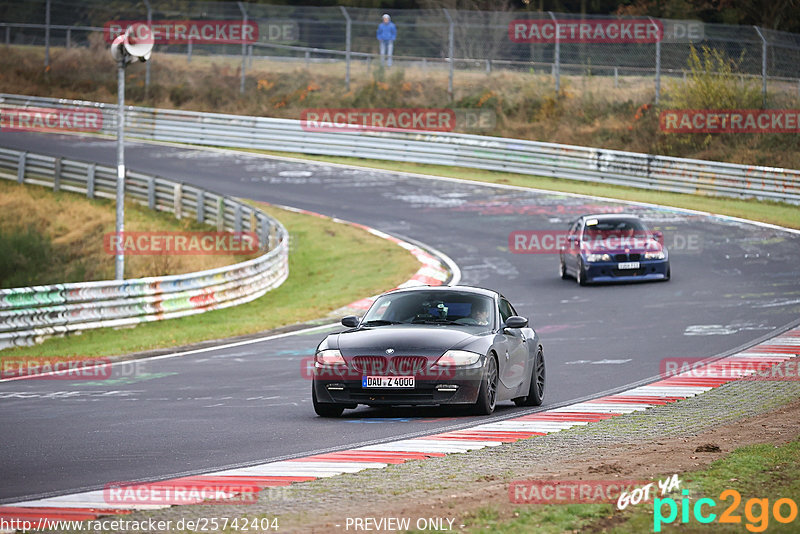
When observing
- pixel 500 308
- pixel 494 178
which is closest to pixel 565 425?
pixel 500 308

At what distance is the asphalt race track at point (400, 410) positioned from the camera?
31.5ft

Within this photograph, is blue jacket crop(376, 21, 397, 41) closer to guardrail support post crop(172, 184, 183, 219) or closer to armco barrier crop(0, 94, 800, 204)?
armco barrier crop(0, 94, 800, 204)

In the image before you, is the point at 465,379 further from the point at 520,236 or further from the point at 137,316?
the point at 520,236

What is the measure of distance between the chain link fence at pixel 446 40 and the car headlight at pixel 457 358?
28.9 meters

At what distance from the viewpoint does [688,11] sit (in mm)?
56844

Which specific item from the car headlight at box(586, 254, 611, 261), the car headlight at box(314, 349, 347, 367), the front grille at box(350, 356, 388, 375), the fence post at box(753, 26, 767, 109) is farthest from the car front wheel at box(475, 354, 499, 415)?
the fence post at box(753, 26, 767, 109)

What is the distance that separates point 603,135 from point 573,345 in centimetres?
2821

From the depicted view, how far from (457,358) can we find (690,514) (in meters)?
4.89

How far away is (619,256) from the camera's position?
80.2 feet

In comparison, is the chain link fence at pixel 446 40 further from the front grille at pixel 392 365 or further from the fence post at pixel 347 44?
the front grille at pixel 392 365

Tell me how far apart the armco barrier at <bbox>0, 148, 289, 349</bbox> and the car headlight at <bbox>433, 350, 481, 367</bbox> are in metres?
8.96

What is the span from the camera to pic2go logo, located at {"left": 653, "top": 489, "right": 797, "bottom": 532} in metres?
6.09

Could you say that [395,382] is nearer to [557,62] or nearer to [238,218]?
[238,218]

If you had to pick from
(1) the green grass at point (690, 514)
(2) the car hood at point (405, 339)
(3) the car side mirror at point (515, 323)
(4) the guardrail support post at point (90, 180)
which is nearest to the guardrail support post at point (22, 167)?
(4) the guardrail support post at point (90, 180)
